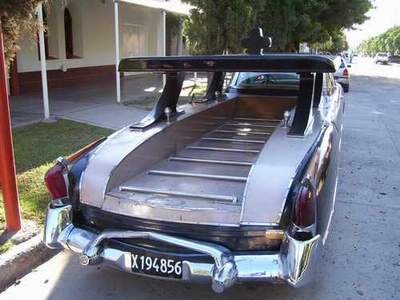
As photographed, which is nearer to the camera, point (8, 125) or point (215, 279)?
point (215, 279)

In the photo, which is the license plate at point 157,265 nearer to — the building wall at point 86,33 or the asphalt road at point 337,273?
the asphalt road at point 337,273

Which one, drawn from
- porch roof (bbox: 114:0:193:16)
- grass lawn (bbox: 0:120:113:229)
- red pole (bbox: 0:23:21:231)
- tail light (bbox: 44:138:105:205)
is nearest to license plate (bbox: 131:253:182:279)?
tail light (bbox: 44:138:105:205)

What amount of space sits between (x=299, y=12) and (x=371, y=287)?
50.6 ft

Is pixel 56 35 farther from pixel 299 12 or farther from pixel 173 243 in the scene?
pixel 173 243

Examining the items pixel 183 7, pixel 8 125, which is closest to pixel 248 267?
pixel 8 125

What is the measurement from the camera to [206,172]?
381 cm

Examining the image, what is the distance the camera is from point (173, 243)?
2811 millimetres

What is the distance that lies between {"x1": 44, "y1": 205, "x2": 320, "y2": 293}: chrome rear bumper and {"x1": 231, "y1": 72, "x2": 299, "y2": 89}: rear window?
Result: 360 centimetres

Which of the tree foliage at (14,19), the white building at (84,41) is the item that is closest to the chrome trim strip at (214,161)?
the tree foliage at (14,19)

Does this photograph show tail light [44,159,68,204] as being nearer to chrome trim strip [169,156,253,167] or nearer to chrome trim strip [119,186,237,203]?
chrome trim strip [119,186,237,203]

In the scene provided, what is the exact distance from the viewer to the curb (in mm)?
3473

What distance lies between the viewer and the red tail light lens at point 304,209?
2.74 metres

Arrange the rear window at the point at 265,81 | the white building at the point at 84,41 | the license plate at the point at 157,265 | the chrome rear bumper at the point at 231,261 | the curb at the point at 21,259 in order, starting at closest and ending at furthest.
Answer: the chrome rear bumper at the point at 231,261
the license plate at the point at 157,265
the curb at the point at 21,259
the rear window at the point at 265,81
the white building at the point at 84,41

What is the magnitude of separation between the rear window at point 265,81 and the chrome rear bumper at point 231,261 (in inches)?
142
